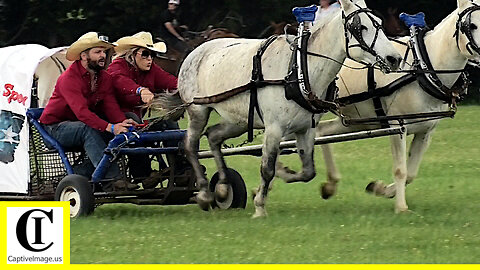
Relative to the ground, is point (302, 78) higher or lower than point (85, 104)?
higher

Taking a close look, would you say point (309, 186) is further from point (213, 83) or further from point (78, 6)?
point (78, 6)

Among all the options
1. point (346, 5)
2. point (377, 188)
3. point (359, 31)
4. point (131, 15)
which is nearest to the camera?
point (359, 31)

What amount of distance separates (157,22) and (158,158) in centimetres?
1457

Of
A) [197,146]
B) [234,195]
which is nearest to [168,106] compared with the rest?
[197,146]

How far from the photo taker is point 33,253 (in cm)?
777

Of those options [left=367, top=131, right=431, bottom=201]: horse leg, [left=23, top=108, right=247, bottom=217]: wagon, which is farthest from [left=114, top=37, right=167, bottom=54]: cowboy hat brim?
[left=367, top=131, right=431, bottom=201]: horse leg

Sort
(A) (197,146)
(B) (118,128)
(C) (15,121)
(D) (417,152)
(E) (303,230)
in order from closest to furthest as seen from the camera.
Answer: (E) (303,230) → (B) (118,128) → (C) (15,121) → (A) (197,146) → (D) (417,152)

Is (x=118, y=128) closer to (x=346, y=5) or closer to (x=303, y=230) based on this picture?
(x=303, y=230)

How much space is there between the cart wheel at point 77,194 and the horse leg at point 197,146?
3.10 ft

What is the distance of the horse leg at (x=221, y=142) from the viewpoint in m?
11.3

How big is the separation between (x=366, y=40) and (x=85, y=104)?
2.45 meters

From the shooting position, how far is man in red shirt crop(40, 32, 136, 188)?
10.9 metres

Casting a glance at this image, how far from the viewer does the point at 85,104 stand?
10.9 m

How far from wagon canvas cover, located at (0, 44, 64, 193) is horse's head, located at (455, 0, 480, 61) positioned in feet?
11.3
